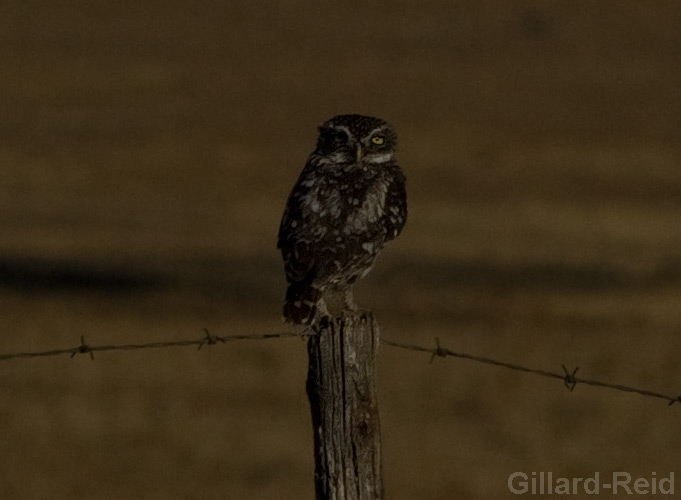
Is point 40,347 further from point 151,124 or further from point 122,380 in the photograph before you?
point 151,124

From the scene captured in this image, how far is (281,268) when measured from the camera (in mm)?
20609

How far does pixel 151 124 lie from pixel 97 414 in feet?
64.6

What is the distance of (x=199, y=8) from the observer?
54.3 meters

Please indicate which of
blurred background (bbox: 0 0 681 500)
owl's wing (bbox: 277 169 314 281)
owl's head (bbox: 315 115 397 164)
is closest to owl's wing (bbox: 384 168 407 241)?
owl's head (bbox: 315 115 397 164)

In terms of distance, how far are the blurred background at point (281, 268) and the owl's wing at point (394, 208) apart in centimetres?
415

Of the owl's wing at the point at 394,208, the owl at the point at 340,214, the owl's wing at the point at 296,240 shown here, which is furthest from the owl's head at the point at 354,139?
the owl's wing at the point at 296,240

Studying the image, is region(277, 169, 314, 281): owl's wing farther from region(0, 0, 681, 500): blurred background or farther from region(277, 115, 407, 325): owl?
region(0, 0, 681, 500): blurred background

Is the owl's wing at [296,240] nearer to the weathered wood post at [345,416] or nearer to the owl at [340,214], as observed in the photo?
the owl at [340,214]

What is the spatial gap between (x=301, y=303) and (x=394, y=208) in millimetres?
1251

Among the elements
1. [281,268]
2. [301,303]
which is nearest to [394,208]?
[301,303]

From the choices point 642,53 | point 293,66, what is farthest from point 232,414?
point 642,53

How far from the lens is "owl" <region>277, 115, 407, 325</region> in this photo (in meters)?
8.71

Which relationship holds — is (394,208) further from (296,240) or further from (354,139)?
(296,240)

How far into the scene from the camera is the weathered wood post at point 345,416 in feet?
22.3
